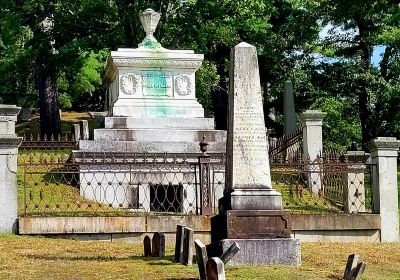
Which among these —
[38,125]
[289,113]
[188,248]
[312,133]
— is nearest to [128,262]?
[188,248]

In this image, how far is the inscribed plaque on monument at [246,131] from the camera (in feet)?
37.0

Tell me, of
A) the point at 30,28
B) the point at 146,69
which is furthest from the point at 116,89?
the point at 30,28

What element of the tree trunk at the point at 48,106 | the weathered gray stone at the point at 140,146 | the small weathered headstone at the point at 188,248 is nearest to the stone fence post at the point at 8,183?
the weathered gray stone at the point at 140,146

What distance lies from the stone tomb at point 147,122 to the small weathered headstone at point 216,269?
759 centimetres

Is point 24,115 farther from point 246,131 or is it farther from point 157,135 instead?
point 246,131

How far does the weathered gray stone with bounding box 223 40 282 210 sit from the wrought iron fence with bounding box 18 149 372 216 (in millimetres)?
3620

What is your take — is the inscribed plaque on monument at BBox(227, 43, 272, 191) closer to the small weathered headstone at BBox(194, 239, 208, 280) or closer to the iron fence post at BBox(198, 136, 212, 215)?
the small weathered headstone at BBox(194, 239, 208, 280)

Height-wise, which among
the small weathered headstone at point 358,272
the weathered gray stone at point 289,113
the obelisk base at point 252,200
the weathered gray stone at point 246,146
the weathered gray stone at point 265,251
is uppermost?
the weathered gray stone at point 289,113

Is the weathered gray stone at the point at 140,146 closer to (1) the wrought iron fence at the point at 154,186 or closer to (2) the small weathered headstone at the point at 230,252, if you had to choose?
(1) the wrought iron fence at the point at 154,186

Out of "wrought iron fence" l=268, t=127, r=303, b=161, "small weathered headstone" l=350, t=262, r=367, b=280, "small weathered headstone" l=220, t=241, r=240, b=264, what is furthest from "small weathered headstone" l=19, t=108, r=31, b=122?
"small weathered headstone" l=350, t=262, r=367, b=280

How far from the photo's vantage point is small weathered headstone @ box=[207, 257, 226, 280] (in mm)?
8414

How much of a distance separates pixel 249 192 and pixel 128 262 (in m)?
1.79

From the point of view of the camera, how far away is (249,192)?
11.1 meters

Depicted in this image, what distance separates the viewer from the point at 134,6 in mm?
28219
